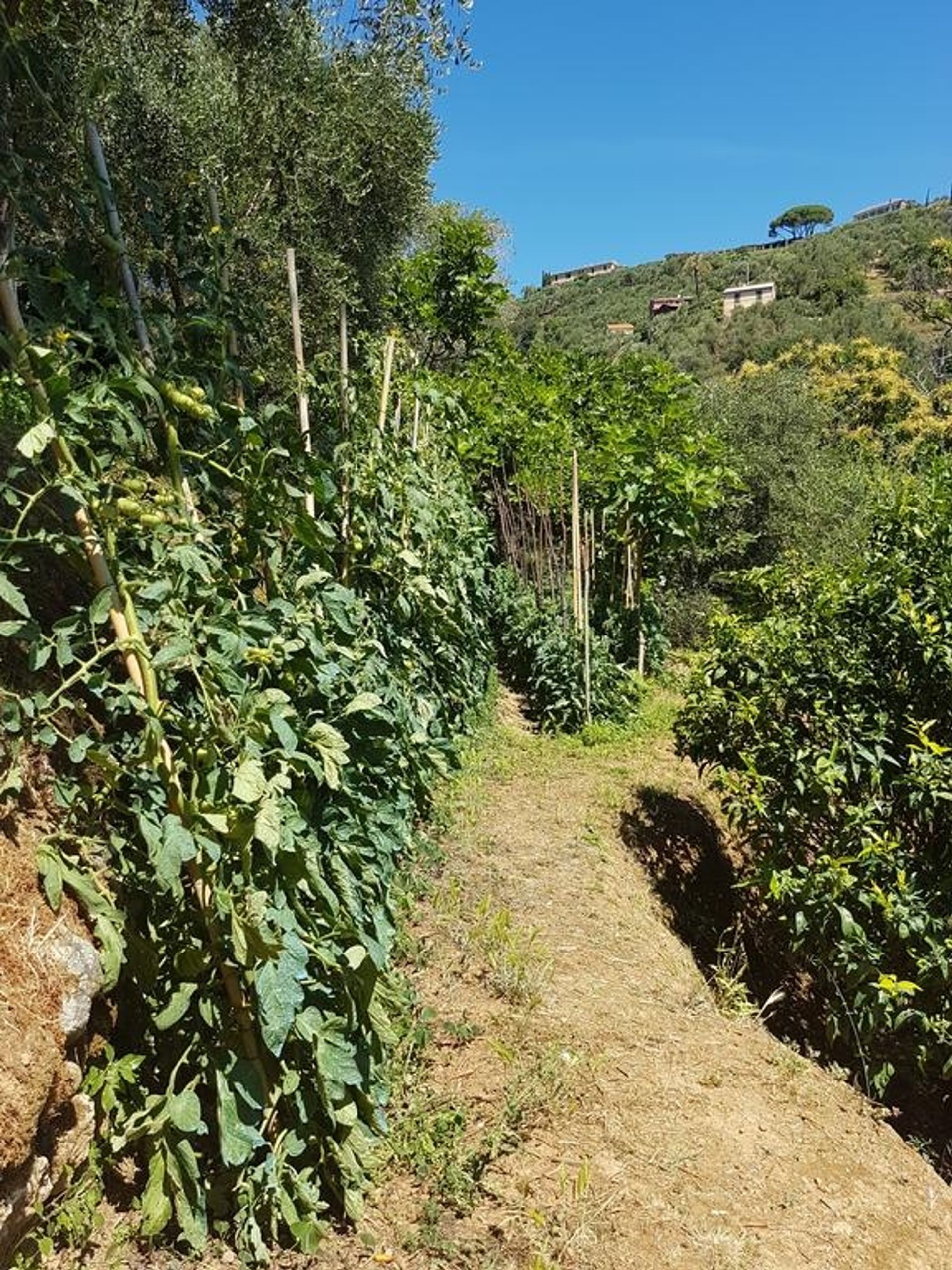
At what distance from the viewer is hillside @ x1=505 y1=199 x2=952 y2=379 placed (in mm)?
29750

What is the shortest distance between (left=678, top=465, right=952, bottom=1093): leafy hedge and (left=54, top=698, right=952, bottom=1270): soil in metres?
0.41

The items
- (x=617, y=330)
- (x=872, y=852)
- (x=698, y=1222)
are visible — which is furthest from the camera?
(x=617, y=330)

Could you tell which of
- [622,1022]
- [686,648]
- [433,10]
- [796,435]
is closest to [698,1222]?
[622,1022]

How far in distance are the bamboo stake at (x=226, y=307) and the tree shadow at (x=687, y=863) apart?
10.3ft

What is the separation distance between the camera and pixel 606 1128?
8.11ft

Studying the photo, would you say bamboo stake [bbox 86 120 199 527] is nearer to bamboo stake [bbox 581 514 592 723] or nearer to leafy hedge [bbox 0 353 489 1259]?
leafy hedge [bbox 0 353 489 1259]

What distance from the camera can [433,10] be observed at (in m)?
6.46

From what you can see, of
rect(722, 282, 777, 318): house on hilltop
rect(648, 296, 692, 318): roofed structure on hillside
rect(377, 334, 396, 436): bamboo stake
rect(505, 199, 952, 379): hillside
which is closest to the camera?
rect(377, 334, 396, 436): bamboo stake

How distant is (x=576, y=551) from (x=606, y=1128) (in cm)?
381

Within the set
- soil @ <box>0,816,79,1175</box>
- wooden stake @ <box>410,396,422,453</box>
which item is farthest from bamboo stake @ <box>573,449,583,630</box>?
soil @ <box>0,816,79,1175</box>

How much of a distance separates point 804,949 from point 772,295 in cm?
3981

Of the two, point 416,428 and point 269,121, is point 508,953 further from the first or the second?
point 269,121

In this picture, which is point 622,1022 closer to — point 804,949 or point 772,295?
point 804,949

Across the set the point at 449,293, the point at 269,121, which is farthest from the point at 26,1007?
the point at 449,293
